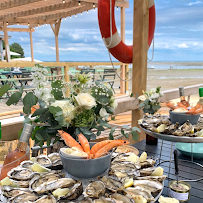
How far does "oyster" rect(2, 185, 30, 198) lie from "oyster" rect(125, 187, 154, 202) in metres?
0.27

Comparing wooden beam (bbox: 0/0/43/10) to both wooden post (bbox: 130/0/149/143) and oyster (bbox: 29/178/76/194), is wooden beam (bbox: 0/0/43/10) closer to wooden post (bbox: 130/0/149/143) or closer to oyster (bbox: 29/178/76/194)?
wooden post (bbox: 130/0/149/143)

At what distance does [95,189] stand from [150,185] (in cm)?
16

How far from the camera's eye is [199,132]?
94 cm

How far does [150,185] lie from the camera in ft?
1.94

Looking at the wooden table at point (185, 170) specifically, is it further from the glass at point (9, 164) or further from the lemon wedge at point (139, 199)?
the glass at point (9, 164)

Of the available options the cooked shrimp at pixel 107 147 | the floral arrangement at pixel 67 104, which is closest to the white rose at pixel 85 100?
the floral arrangement at pixel 67 104

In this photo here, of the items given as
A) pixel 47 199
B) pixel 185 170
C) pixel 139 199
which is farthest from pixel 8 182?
pixel 185 170

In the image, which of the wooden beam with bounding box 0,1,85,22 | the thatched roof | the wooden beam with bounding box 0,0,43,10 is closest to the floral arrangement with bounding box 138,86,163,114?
the thatched roof

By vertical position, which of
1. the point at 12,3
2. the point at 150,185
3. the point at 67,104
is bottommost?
the point at 150,185

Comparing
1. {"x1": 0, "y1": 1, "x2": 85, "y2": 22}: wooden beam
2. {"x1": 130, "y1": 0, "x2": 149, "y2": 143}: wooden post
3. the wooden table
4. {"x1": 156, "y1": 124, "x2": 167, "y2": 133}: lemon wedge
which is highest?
{"x1": 0, "y1": 1, "x2": 85, "y2": 22}: wooden beam

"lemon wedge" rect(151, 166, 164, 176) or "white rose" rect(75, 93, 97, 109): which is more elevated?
"white rose" rect(75, 93, 97, 109)

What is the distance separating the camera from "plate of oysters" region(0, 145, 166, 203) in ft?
1.69

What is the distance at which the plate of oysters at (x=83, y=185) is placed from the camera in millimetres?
515

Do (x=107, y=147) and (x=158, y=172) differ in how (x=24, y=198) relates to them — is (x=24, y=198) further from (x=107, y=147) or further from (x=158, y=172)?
(x=158, y=172)
